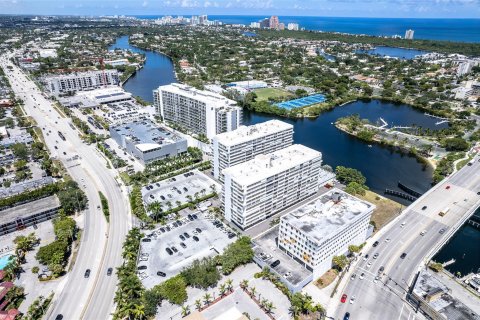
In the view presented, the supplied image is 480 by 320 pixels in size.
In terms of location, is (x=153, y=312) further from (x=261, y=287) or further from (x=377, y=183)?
(x=377, y=183)

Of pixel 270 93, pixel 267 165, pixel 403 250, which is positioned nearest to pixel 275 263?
pixel 267 165

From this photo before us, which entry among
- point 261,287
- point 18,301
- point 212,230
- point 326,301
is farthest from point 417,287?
point 18,301

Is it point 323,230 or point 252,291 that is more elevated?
point 323,230

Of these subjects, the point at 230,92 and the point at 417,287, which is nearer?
the point at 417,287

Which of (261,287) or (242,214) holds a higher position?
(242,214)

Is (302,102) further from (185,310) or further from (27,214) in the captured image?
(185,310)

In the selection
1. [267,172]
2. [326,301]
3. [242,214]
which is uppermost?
[267,172]

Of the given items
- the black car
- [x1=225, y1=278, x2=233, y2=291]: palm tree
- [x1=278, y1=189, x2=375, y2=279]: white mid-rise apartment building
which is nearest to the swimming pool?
[x1=225, y1=278, x2=233, y2=291]: palm tree
